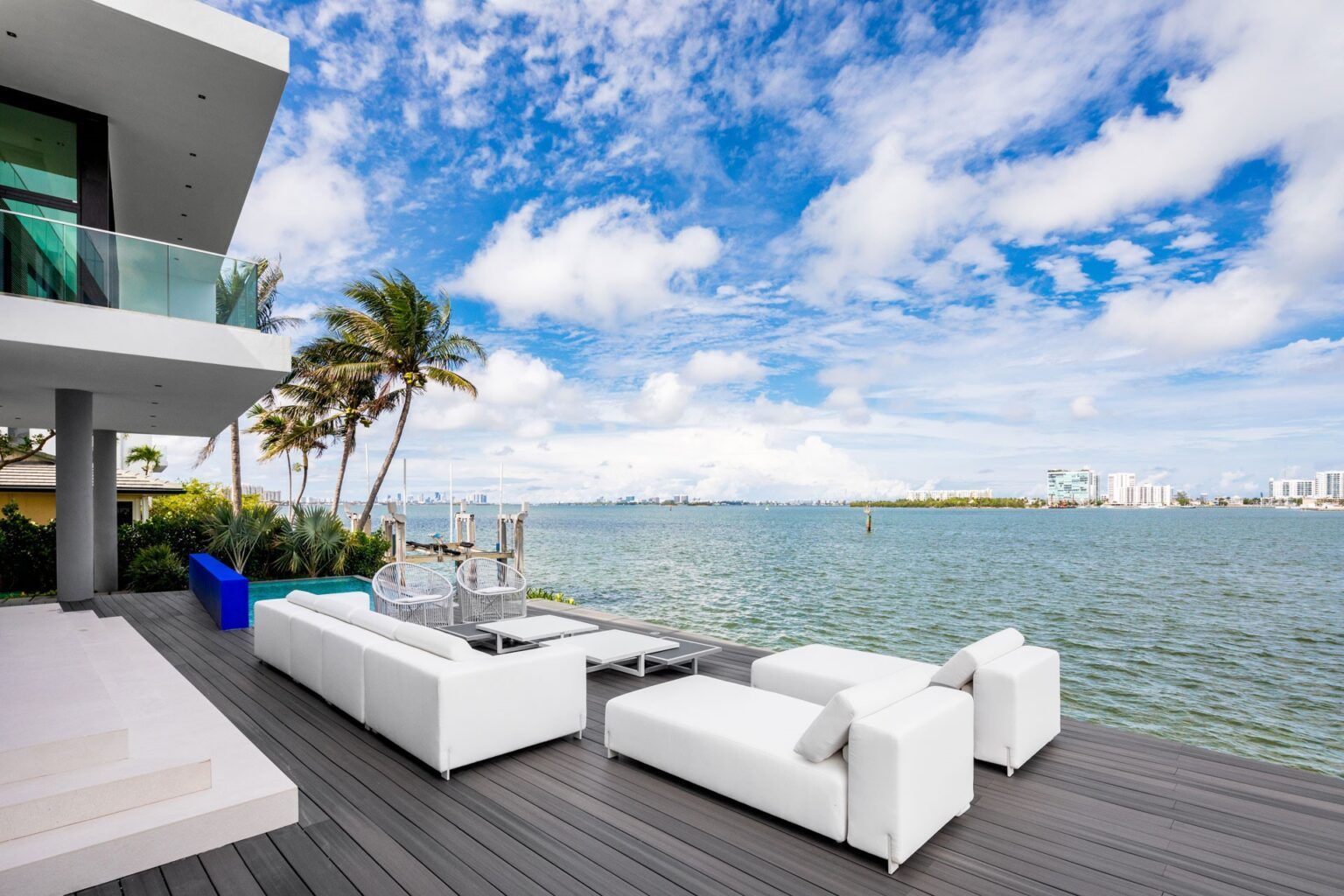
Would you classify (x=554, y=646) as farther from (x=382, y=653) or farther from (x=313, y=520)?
(x=313, y=520)

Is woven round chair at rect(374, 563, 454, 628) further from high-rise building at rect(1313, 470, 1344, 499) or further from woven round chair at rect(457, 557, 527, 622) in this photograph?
high-rise building at rect(1313, 470, 1344, 499)

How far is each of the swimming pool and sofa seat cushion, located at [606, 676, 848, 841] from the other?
8.93 meters

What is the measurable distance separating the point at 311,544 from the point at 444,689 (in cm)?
1122

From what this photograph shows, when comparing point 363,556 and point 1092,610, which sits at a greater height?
point 363,556

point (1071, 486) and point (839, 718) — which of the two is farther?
point (1071, 486)

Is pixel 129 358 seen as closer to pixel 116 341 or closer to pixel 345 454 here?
pixel 116 341

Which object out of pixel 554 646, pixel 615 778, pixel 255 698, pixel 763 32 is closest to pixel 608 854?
pixel 615 778

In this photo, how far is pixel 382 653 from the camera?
407cm

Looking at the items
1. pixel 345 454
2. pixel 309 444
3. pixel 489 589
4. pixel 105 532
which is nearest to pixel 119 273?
pixel 489 589

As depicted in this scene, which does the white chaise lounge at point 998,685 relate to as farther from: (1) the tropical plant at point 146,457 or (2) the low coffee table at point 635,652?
(1) the tropical plant at point 146,457

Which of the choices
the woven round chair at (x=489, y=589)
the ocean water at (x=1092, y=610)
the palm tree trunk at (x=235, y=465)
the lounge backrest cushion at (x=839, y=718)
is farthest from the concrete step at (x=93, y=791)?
the palm tree trunk at (x=235, y=465)

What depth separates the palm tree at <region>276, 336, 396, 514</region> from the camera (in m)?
19.1

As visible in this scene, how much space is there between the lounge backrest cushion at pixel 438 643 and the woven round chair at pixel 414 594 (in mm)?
2930

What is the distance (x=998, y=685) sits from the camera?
361 centimetres
